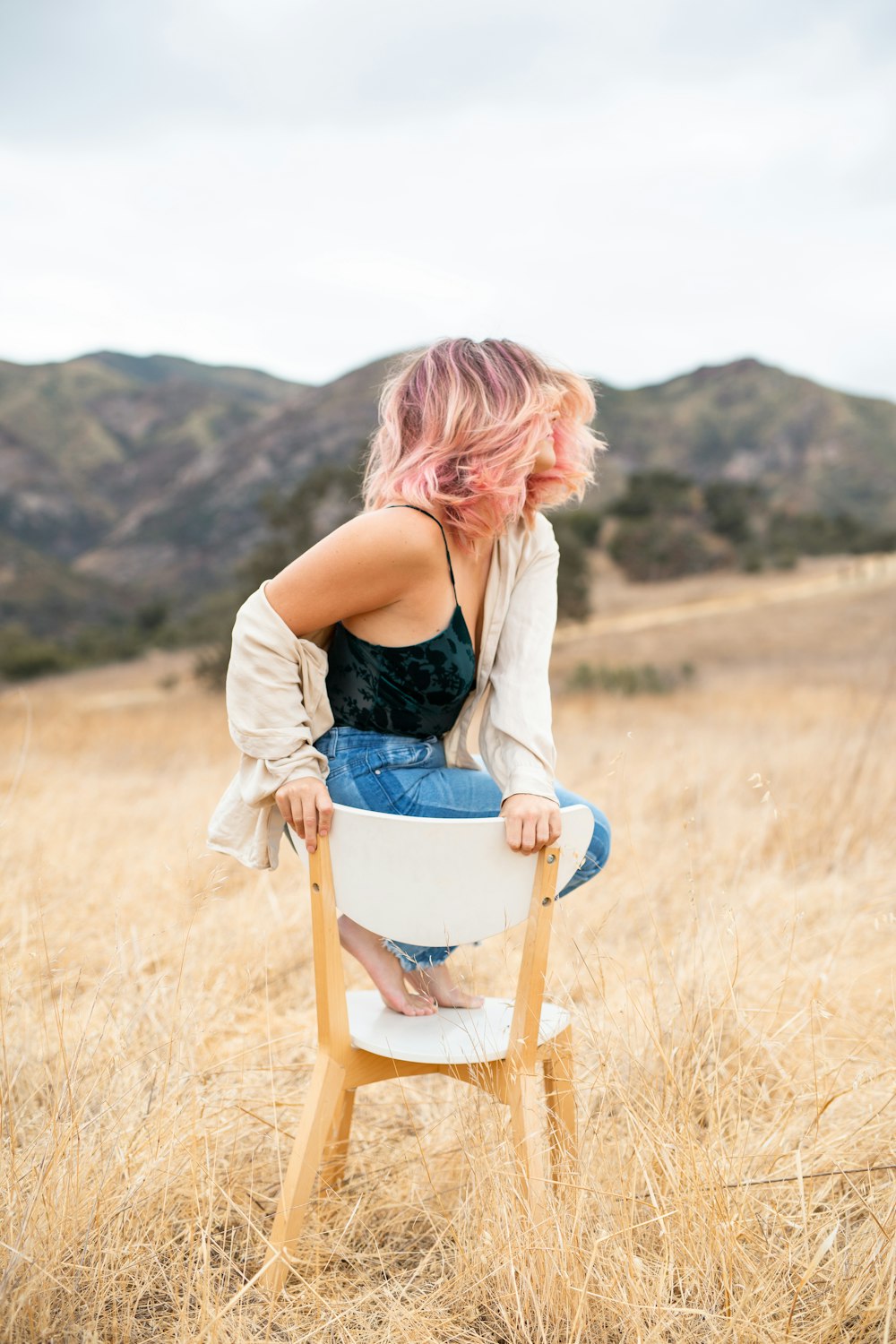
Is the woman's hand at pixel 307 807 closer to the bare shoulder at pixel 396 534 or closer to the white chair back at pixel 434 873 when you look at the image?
the white chair back at pixel 434 873

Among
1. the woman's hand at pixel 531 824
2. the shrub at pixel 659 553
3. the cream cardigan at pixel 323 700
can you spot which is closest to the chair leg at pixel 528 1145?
the woman's hand at pixel 531 824

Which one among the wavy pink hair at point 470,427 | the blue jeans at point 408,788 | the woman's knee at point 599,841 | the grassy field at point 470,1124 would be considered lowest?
Result: the grassy field at point 470,1124

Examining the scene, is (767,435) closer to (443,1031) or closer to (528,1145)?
(443,1031)

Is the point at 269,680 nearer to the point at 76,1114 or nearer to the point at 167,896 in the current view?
the point at 76,1114

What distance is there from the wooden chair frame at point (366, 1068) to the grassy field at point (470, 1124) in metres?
0.06

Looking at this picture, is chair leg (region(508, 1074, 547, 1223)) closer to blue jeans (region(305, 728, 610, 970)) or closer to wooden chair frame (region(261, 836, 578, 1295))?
wooden chair frame (region(261, 836, 578, 1295))

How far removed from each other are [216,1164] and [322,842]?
2.94ft

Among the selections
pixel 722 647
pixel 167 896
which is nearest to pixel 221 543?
pixel 722 647

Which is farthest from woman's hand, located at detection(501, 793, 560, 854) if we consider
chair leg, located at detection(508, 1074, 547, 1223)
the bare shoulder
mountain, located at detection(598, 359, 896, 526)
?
mountain, located at detection(598, 359, 896, 526)

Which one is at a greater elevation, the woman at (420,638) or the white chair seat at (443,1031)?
the woman at (420,638)

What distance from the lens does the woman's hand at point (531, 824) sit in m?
1.72

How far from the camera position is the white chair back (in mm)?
1715

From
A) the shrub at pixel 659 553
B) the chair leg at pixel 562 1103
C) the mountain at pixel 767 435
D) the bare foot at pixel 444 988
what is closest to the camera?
the chair leg at pixel 562 1103

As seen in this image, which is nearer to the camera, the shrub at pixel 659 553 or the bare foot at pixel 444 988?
the bare foot at pixel 444 988
